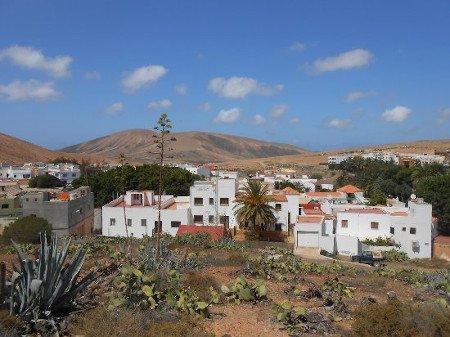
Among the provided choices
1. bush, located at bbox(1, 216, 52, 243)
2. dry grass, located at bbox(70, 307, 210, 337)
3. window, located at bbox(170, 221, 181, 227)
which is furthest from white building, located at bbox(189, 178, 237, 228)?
dry grass, located at bbox(70, 307, 210, 337)

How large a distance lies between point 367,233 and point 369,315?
27.3 meters

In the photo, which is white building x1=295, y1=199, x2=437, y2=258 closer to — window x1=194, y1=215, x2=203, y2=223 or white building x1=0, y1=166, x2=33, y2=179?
window x1=194, y1=215, x2=203, y2=223

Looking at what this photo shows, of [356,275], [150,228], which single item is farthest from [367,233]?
[356,275]

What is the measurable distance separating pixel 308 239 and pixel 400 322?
74.2ft

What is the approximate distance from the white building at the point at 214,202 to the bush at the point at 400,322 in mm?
27793

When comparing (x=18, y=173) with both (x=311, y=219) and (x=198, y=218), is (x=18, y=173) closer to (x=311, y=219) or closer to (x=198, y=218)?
(x=198, y=218)

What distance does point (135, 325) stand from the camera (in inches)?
288

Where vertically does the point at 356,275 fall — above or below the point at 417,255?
above

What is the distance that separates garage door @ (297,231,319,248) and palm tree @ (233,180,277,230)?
4.18m

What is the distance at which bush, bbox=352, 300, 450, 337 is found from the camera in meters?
7.38

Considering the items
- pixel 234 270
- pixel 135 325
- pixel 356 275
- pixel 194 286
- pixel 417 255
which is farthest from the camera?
pixel 417 255

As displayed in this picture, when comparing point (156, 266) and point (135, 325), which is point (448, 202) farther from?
point (135, 325)

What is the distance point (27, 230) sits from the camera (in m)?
27.0

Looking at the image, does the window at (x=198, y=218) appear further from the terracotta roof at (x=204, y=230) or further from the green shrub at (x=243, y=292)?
the green shrub at (x=243, y=292)
